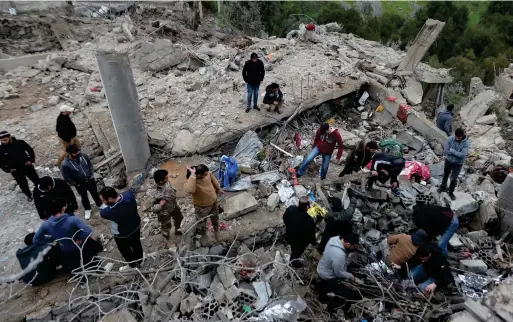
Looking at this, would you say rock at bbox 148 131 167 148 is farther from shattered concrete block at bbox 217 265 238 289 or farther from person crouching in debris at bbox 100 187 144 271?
shattered concrete block at bbox 217 265 238 289

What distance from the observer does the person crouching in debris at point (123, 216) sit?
417 centimetres

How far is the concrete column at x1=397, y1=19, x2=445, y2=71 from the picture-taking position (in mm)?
10109

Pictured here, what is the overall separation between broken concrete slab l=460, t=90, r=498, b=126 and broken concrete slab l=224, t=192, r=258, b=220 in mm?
7347

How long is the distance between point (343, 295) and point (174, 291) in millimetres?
2031

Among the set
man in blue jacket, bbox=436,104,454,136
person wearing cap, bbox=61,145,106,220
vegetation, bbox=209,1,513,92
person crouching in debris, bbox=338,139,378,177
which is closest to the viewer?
person wearing cap, bbox=61,145,106,220

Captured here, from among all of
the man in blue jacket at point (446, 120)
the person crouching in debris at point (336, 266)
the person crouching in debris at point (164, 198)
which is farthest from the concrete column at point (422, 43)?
the person crouching in debris at point (164, 198)

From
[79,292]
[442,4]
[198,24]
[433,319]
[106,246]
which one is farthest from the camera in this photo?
[442,4]

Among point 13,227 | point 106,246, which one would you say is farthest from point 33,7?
point 106,246

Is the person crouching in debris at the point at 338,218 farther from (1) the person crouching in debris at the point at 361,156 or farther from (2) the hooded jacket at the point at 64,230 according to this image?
(2) the hooded jacket at the point at 64,230

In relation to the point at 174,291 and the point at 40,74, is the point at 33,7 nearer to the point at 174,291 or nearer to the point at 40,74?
the point at 40,74

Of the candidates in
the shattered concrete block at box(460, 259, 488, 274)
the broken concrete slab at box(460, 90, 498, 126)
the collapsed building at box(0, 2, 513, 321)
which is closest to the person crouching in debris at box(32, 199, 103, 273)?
the collapsed building at box(0, 2, 513, 321)

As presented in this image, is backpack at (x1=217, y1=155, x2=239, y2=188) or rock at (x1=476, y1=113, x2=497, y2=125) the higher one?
backpack at (x1=217, y1=155, x2=239, y2=188)

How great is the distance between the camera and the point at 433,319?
4141 mm

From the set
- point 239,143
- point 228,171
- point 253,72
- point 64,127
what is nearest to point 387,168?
point 228,171
